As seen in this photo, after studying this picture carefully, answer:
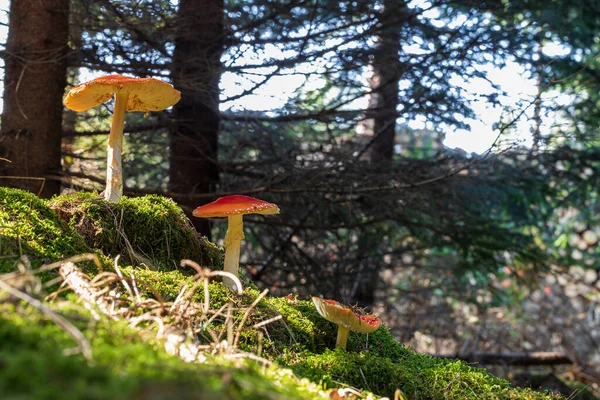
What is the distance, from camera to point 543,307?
13453mm

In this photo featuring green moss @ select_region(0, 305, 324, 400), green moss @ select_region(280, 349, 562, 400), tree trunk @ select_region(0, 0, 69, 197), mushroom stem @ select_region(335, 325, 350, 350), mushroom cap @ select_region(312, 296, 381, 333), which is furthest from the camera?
tree trunk @ select_region(0, 0, 69, 197)

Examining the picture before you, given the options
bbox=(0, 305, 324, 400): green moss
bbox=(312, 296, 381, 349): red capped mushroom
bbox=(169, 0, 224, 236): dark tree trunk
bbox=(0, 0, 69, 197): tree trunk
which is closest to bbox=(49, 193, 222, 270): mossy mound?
bbox=(312, 296, 381, 349): red capped mushroom

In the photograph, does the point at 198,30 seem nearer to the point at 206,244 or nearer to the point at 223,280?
the point at 206,244

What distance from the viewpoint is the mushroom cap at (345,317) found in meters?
2.71

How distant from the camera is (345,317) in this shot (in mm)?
2760

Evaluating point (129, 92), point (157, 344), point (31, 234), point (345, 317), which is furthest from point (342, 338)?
point (129, 92)

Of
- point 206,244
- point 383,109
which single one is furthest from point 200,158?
point 206,244

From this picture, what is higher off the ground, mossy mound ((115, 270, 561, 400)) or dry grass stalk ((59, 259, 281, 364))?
dry grass stalk ((59, 259, 281, 364))

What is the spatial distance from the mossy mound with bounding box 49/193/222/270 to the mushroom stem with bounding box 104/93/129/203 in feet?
0.34

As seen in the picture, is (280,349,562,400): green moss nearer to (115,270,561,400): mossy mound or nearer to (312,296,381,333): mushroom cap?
(115,270,561,400): mossy mound

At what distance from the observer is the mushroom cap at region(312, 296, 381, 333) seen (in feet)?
8.89

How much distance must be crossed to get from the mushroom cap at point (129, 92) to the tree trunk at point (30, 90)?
1767mm

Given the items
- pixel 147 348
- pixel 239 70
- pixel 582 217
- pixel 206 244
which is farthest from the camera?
pixel 582 217

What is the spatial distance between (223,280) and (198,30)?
3.73 meters
